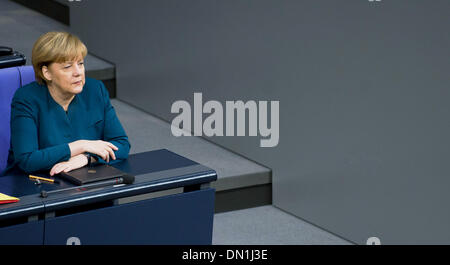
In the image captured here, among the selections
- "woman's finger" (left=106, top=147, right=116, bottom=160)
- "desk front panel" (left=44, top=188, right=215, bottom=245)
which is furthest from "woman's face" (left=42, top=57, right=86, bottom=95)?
"desk front panel" (left=44, top=188, right=215, bottom=245)

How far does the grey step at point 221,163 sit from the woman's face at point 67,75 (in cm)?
123

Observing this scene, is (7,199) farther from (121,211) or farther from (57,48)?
(57,48)

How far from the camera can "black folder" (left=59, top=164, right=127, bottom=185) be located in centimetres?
279

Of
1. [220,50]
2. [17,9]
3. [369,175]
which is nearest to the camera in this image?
[369,175]

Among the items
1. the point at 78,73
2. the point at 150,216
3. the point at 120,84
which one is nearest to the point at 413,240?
the point at 150,216

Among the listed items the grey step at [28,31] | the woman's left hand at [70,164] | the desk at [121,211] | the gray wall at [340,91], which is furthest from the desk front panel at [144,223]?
the grey step at [28,31]

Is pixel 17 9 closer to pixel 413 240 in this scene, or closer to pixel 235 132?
pixel 235 132

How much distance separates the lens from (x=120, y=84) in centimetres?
524

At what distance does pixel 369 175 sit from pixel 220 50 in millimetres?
1130

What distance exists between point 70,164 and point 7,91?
563mm

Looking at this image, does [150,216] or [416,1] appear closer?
[150,216]

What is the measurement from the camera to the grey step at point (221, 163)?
13.9 feet

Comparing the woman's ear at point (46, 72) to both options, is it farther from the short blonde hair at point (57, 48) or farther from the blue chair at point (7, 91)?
the blue chair at point (7, 91)

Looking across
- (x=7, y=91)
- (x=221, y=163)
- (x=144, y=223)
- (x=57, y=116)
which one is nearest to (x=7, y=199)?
(x=144, y=223)
